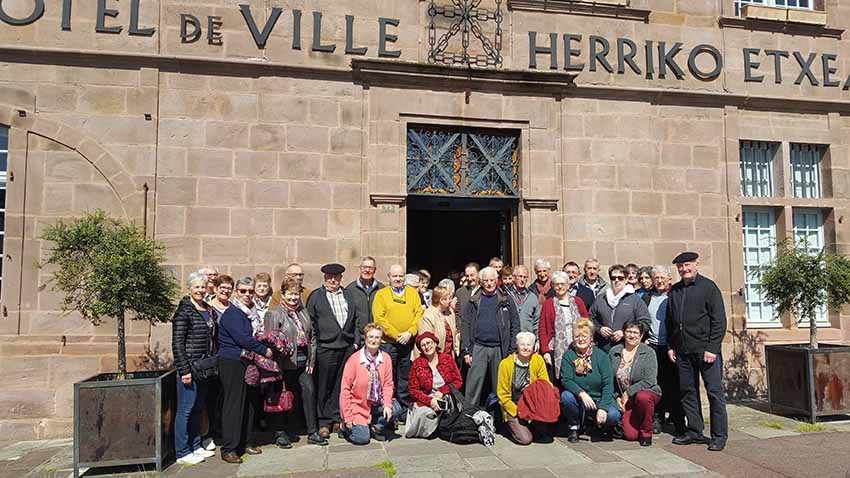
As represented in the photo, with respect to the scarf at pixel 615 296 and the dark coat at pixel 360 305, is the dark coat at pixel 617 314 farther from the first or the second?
the dark coat at pixel 360 305

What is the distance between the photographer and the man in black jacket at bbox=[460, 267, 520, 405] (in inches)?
267

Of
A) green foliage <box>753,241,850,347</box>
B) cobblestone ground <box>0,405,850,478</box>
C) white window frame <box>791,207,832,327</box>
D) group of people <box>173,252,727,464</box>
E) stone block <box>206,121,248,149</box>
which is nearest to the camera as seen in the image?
cobblestone ground <box>0,405,850,478</box>

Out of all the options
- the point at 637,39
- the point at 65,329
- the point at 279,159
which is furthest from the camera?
the point at 637,39

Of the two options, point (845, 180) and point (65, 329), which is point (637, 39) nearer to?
point (845, 180)

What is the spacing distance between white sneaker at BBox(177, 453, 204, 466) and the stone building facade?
6.45ft

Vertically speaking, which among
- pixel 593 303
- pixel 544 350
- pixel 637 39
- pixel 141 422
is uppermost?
pixel 637 39

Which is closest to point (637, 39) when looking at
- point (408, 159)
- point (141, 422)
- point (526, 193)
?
point (526, 193)

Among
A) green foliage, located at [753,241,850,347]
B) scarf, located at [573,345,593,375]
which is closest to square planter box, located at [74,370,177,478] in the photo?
scarf, located at [573,345,593,375]

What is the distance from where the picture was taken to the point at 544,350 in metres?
6.88

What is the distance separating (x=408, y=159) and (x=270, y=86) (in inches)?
81.0

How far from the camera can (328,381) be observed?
6.82m

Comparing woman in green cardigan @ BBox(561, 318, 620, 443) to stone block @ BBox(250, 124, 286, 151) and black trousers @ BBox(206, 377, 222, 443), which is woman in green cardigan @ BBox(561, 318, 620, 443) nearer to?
black trousers @ BBox(206, 377, 222, 443)

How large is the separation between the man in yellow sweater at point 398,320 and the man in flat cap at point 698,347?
2846 millimetres

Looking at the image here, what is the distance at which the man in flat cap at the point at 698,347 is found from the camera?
20.9 feet
